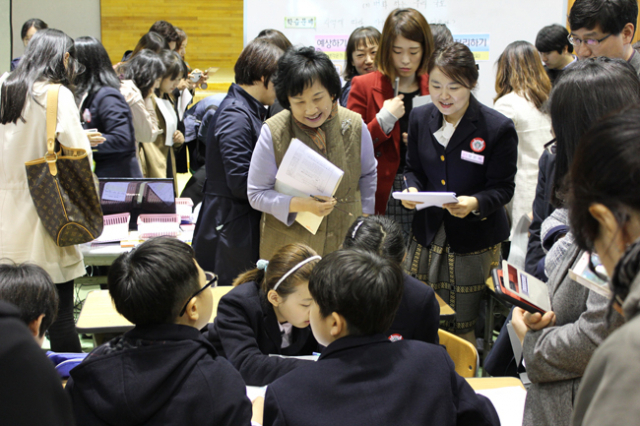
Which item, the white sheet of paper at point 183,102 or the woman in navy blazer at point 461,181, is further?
the white sheet of paper at point 183,102

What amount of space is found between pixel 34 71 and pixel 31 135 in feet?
0.85

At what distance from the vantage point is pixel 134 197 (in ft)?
10.1

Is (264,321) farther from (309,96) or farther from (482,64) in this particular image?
(482,64)

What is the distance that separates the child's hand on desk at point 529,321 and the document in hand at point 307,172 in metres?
0.98

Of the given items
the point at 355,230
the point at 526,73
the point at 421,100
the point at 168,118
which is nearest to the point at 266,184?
the point at 355,230

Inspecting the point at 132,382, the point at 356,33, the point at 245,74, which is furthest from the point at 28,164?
the point at 356,33

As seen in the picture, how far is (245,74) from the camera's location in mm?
2551

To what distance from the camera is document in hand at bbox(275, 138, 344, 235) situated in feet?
6.98

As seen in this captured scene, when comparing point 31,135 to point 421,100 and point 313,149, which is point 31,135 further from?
point 421,100

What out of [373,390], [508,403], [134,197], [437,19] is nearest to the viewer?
[373,390]

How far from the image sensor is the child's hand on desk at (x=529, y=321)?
4.12ft

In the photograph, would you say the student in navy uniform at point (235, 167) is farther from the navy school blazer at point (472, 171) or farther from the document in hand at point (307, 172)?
the navy school blazer at point (472, 171)

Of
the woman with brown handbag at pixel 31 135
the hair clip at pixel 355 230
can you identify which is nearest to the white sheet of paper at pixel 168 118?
the woman with brown handbag at pixel 31 135

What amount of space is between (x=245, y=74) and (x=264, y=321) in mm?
1251
